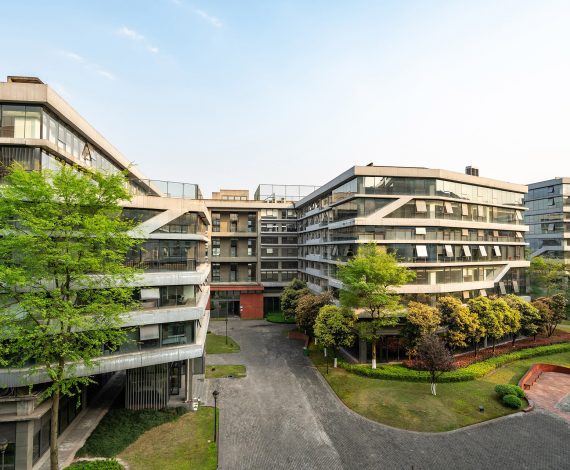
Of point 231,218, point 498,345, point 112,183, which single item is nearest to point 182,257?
point 112,183

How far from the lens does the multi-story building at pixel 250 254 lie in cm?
6100

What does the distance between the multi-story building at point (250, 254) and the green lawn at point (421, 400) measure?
99.9 feet

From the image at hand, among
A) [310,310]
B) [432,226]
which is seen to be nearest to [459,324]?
[432,226]

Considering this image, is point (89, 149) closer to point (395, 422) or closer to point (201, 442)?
point (201, 442)

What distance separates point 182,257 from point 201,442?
41.7 ft

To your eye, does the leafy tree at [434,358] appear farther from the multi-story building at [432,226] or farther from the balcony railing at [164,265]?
the balcony railing at [164,265]

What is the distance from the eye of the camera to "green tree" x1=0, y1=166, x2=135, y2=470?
53.5ft

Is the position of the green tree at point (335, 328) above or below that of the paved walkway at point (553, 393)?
above

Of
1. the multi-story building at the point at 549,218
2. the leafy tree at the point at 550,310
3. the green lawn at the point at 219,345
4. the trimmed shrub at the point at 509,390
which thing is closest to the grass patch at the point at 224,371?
the green lawn at the point at 219,345

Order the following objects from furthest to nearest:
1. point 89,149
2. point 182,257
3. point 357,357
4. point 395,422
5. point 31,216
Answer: point 357,357 → point 89,149 → point 182,257 → point 395,422 → point 31,216

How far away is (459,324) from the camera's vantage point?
34.1 metres

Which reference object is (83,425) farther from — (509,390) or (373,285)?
(509,390)

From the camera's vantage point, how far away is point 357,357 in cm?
3812

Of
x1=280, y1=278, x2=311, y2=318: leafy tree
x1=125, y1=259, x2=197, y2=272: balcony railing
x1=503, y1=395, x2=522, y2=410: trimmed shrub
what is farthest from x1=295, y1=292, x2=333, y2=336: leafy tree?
x1=503, y1=395, x2=522, y2=410: trimmed shrub
